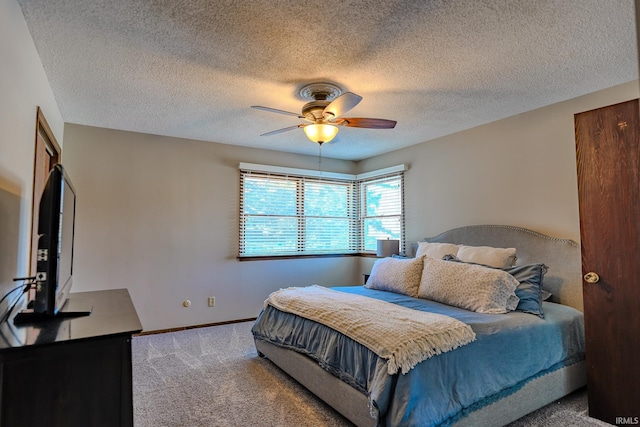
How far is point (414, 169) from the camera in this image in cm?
466

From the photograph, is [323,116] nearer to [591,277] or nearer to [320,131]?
[320,131]

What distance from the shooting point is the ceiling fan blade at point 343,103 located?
2.37 metres

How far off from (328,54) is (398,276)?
6.88 ft

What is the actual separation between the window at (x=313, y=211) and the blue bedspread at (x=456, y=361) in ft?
7.04

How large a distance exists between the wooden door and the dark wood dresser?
2.81 metres

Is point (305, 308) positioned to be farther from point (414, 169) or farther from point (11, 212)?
point (414, 169)

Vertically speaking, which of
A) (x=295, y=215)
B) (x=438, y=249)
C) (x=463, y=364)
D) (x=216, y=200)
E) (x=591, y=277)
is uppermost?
(x=216, y=200)

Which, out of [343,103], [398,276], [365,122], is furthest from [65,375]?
[398,276]

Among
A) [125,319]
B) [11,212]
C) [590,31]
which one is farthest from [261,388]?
[590,31]

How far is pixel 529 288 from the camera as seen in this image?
264 centimetres

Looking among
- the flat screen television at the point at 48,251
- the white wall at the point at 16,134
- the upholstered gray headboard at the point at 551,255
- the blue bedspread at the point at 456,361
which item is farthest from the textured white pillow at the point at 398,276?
the white wall at the point at 16,134

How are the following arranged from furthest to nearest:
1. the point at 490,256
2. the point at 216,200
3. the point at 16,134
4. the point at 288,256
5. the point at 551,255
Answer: the point at 288,256
the point at 216,200
the point at 490,256
the point at 551,255
the point at 16,134

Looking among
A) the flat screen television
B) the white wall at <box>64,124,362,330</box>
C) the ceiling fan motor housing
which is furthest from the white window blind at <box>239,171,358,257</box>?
the flat screen television

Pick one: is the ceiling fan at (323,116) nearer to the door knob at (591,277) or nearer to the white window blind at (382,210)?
the door knob at (591,277)
